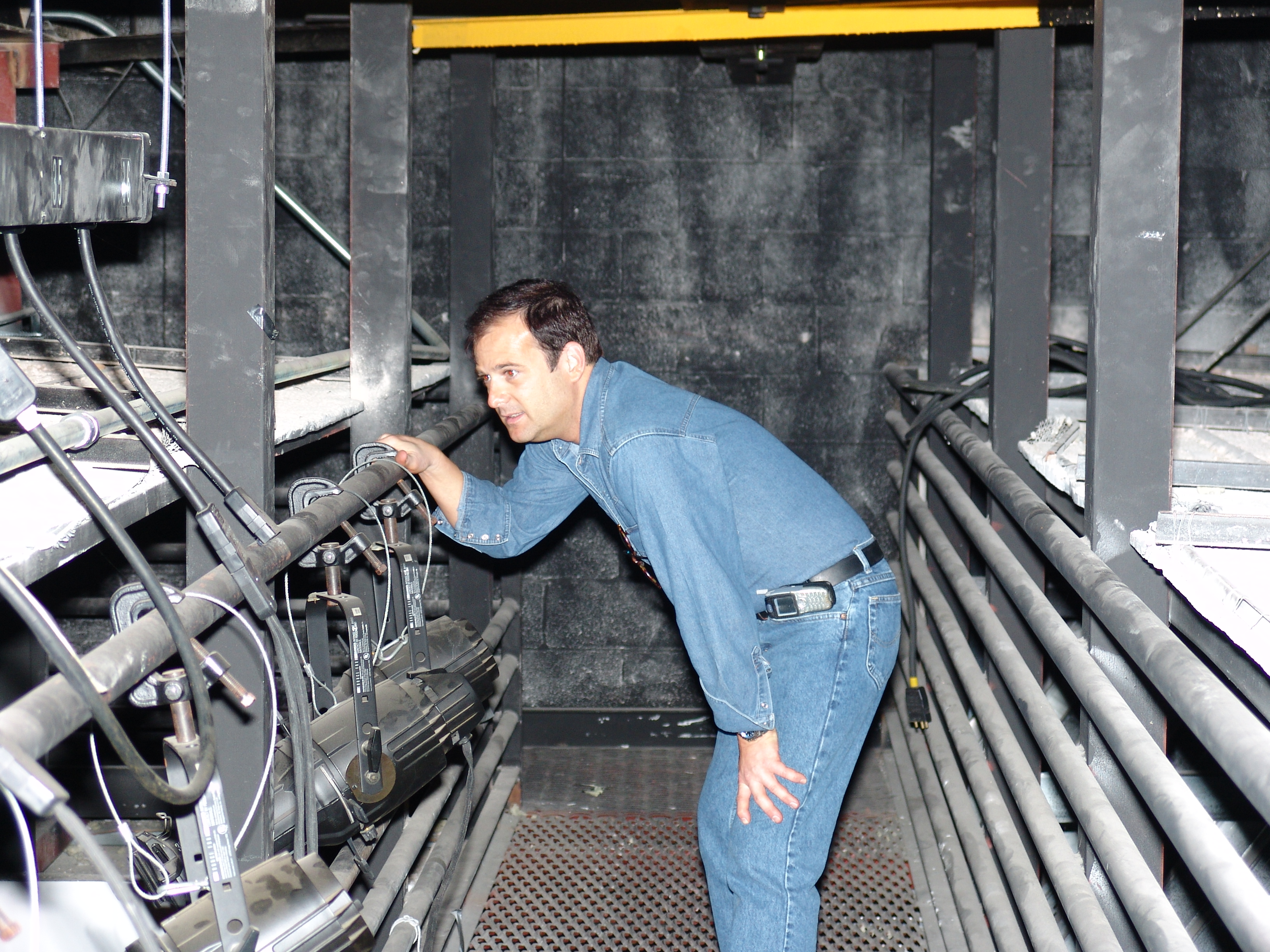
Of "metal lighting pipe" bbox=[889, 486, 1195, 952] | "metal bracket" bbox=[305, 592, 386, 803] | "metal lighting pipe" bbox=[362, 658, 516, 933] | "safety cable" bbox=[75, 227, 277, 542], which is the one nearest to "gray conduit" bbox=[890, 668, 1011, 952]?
"metal lighting pipe" bbox=[889, 486, 1195, 952]

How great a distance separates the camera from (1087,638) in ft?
5.69

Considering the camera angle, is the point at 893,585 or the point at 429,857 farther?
the point at 429,857

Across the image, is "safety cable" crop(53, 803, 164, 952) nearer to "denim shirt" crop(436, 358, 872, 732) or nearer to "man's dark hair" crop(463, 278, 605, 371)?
"denim shirt" crop(436, 358, 872, 732)

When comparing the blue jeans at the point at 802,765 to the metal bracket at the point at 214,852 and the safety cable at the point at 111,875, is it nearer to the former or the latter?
the metal bracket at the point at 214,852

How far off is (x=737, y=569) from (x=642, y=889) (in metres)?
1.44

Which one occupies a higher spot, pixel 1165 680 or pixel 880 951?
pixel 1165 680

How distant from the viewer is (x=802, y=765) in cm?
203

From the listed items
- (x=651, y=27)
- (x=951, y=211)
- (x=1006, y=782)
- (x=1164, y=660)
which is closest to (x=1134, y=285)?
(x=1164, y=660)

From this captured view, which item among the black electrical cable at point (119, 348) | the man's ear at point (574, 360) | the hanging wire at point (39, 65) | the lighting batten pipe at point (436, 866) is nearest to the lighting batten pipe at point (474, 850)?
the lighting batten pipe at point (436, 866)

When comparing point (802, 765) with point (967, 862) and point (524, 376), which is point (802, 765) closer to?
point (524, 376)

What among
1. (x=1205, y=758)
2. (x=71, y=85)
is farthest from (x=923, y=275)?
(x=71, y=85)

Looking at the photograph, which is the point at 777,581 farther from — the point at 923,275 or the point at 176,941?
the point at 923,275

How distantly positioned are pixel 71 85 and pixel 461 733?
10.3 ft

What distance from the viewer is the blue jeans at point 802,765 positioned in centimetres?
199
